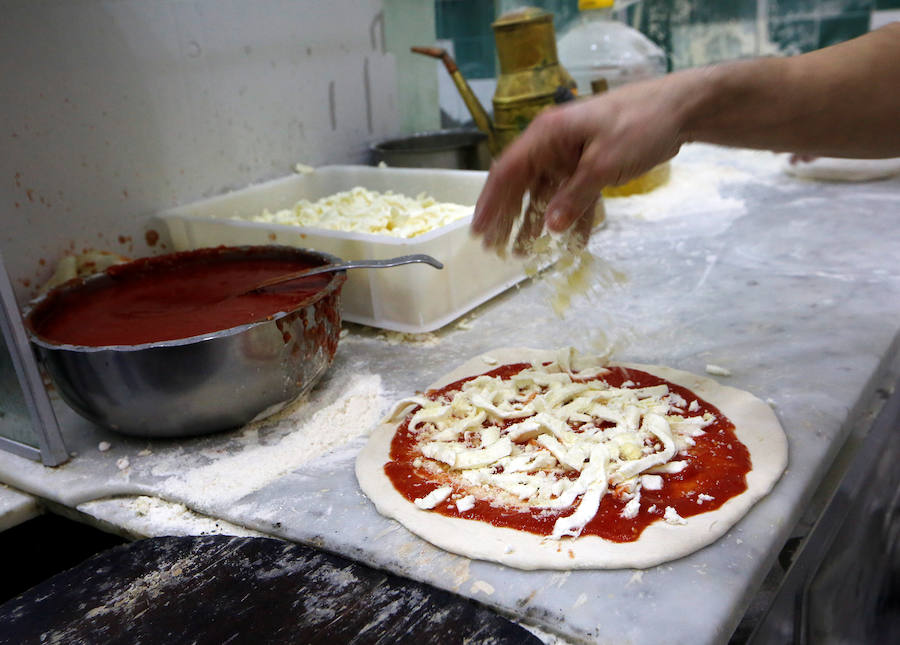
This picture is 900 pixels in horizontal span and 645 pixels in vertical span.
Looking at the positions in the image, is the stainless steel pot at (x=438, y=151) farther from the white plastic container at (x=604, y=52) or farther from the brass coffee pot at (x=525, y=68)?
the white plastic container at (x=604, y=52)

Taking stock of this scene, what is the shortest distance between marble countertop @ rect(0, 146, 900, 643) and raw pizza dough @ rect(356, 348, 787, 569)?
0.01m

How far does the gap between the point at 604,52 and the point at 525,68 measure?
89 centimetres

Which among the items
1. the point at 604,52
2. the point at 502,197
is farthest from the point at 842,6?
the point at 502,197

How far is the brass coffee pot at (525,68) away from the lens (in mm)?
2207

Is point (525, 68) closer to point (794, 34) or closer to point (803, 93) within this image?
point (803, 93)

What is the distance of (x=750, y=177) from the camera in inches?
108

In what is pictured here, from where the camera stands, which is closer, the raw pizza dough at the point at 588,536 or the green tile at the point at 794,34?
the raw pizza dough at the point at 588,536

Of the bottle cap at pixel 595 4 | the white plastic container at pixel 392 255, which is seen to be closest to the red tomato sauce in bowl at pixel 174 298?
the white plastic container at pixel 392 255

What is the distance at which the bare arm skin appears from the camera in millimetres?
937

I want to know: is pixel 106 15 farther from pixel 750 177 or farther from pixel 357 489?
pixel 750 177

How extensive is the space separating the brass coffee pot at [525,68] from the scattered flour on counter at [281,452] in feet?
4.03

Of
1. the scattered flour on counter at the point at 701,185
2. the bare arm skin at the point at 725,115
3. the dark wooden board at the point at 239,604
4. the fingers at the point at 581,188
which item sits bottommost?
the dark wooden board at the point at 239,604

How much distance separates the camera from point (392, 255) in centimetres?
150

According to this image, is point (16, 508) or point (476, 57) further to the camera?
point (476, 57)
